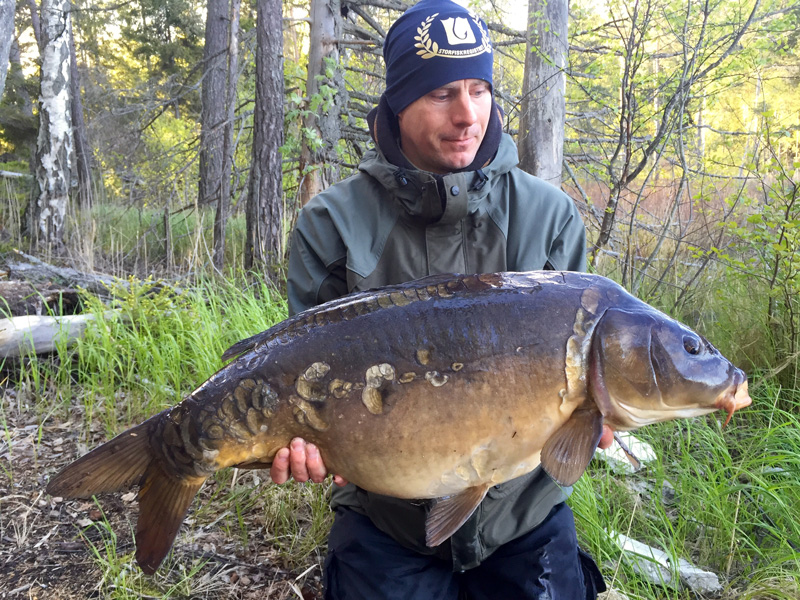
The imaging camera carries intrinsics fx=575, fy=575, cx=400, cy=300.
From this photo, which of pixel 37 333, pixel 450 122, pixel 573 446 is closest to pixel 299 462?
pixel 573 446

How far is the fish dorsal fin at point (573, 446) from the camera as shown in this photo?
4.73 ft

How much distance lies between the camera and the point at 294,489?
9.73 ft

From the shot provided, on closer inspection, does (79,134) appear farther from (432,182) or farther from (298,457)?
(298,457)

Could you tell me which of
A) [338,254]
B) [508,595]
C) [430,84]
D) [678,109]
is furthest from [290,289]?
[678,109]

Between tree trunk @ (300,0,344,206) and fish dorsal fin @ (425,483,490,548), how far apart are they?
16.5ft

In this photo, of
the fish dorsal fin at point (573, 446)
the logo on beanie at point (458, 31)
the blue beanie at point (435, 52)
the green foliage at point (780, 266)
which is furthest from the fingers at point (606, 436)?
the green foliage at point (780, 266)

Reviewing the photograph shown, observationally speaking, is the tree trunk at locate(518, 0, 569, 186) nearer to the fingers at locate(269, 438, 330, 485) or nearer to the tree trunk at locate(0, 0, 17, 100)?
the fingers at locate(269, 438, 330, 485)

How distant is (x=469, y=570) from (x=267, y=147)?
5.01 meters

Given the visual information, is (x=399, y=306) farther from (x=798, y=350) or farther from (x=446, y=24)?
(x=798, y=350)

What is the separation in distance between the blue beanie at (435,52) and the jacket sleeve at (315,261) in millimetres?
508

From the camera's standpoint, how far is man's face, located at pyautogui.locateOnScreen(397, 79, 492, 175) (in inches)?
79.2

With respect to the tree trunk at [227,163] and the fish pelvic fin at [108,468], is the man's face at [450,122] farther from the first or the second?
the tree trunk at [227,163]

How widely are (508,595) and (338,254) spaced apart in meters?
1.32

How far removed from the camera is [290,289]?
7.24ft
